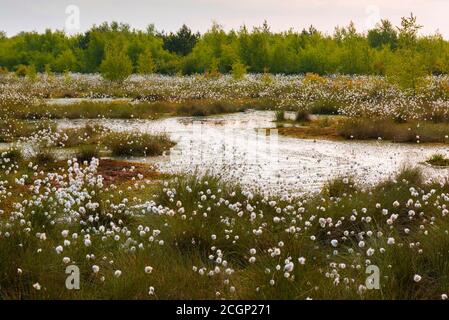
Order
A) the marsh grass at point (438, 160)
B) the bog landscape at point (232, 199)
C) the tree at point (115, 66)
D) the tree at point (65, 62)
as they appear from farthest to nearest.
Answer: the tree at point (65, 62)
the tree at point (115, 66)
the marsh grass at point (438, 160)
the bog landscape at point (232, 199)

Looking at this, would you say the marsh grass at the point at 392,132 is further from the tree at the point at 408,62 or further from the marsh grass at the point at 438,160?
the tree at the point at 408,62

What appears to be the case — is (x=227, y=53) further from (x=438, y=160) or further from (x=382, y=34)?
(x=438, y=160)

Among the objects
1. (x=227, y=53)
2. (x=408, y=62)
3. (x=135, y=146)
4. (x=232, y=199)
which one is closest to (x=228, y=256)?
(x=232, y=199)

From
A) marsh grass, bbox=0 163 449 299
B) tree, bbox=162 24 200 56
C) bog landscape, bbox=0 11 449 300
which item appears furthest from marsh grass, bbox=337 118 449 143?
tree, bbox=162 24 200 56

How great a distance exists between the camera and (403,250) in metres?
5.57

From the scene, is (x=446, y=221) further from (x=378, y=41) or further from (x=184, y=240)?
(x=378, y=41)

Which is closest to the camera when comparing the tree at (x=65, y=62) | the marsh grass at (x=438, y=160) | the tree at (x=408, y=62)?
the marsh grass at (x=438, y=160)

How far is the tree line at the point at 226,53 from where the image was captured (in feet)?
171

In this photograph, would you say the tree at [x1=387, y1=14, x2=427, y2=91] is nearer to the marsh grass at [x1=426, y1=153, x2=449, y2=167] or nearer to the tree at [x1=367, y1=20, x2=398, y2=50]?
the marsh grass at [x1=426, y1=153, x2=449, y2=167]

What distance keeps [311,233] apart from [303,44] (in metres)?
64.4

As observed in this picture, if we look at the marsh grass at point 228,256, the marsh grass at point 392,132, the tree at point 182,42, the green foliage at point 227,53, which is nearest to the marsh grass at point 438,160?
the marsh grass at point 392,132

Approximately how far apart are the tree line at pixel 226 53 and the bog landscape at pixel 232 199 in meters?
19.2

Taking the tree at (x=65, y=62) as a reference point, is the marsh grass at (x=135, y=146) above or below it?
below
